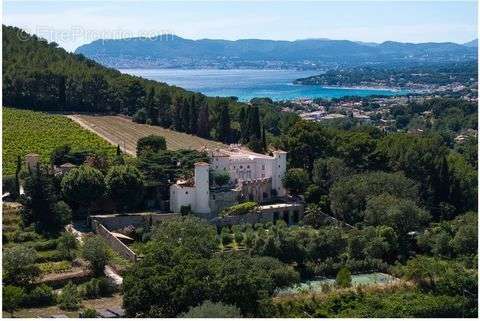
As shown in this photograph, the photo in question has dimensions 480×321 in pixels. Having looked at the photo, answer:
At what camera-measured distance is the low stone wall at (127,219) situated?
88.5ft

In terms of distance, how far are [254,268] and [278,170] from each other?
11.5 m

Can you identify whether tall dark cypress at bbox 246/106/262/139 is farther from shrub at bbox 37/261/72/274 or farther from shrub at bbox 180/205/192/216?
shrub at bbox 37/261/72/274

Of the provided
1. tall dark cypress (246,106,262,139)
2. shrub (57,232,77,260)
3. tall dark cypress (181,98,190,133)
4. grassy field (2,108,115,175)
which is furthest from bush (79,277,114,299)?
tall dark cypress (181,98,190,133)

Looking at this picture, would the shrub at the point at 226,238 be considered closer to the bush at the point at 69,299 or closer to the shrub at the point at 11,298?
the bush at the point at 69,299

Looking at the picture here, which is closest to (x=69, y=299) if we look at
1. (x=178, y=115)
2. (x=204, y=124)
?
(x=204, y=124)

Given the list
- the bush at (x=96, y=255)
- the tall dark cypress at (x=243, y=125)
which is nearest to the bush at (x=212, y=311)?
the bush at (x=96, y=255)

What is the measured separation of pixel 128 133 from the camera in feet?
140

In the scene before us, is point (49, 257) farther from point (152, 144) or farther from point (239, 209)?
point (152, 144)

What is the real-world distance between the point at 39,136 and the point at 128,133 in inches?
248

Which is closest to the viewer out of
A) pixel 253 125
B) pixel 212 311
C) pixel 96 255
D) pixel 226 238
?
pixel 212 311

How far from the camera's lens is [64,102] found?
1922 inches

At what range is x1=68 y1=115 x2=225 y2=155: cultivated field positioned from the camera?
39562 mm

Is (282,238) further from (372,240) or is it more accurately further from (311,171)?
(311,171)

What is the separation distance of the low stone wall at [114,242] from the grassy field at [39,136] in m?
5.93
